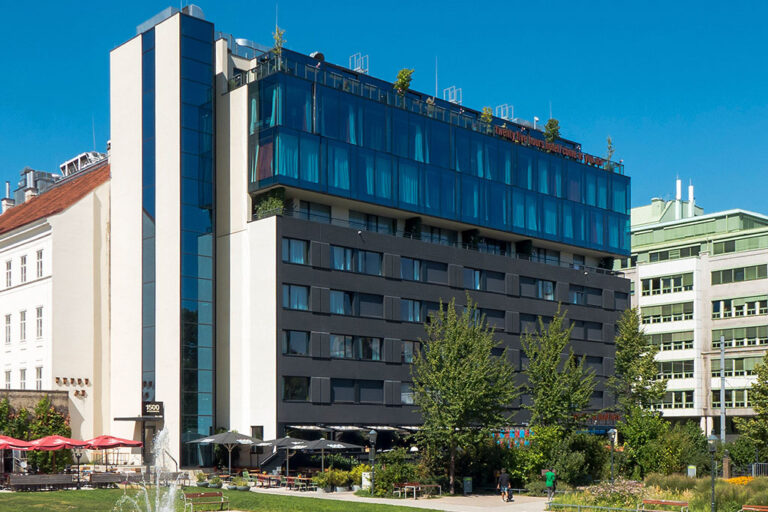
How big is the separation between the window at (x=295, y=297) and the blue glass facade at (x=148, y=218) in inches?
357

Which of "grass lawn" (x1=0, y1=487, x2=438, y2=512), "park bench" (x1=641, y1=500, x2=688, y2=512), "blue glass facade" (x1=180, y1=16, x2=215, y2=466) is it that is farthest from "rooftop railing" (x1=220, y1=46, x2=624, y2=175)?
"park bench" (x1=641, y1=500, x2=688, y2=512)

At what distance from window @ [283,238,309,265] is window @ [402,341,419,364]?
1074 centimetres

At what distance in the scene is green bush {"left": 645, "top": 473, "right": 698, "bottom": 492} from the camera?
47.2m

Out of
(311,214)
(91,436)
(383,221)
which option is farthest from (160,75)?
(91,436)

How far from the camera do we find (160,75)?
6762 cm

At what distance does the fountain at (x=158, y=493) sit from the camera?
39072 mm

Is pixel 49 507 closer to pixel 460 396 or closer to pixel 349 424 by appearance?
pixel 460 396

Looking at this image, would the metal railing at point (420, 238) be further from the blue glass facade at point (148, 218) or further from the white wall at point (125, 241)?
the white wall at point (125, 241)

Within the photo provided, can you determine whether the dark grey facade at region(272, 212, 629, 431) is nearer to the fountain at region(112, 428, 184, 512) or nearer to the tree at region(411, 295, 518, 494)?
the fountain at region(112, 428, 184, 512)

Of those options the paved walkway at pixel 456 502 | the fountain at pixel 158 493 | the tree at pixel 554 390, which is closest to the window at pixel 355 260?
the tree at pixel 554 390

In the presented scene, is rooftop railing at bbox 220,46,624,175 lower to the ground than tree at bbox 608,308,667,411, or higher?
higher

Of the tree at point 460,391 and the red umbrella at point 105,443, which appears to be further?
the red umbrella at point 105,443

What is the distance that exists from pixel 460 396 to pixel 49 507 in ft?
74.5

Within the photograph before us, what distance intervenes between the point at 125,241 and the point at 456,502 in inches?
1270
